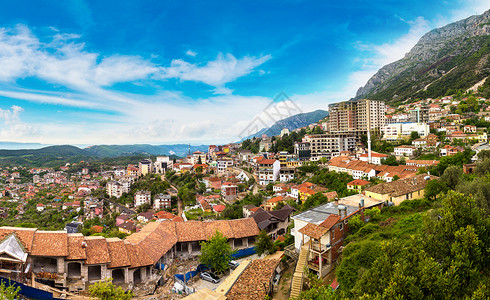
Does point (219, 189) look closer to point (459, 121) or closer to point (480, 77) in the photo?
point (459, 121)

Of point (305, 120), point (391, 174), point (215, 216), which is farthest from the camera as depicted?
point (305, 120)

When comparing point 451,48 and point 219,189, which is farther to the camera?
point 451,48

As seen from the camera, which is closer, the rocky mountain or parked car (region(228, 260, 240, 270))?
parked car (region(228, 260, 240, 270))

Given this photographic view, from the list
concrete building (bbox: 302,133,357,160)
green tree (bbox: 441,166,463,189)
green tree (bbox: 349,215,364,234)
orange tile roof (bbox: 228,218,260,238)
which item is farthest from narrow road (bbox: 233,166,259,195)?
green tree (bbox: 349,215,364,234)

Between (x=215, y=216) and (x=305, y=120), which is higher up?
(x=305, y=120)

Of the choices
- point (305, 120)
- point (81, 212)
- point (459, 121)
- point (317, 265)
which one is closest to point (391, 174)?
point (317, 265)

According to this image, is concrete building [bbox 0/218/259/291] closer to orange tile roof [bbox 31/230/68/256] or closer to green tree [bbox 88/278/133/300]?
orange tile roof [bbox 31/230/68/256]
